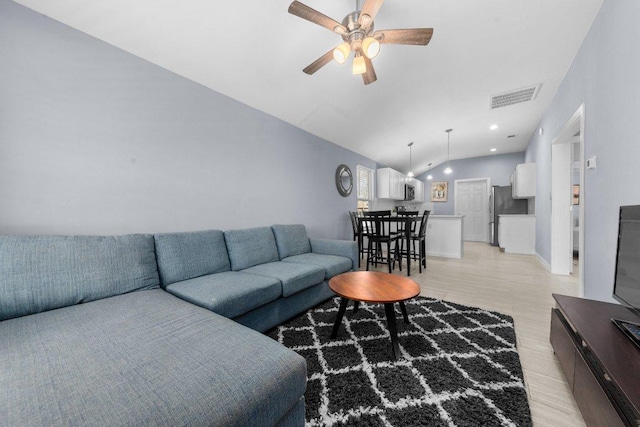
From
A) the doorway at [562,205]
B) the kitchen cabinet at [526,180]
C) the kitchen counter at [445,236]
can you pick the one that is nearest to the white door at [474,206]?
the kitchen cabinet at [526,180]

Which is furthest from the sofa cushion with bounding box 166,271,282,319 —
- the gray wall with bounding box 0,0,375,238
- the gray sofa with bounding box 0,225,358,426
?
the gray wall with bounding box 0,0,375,238

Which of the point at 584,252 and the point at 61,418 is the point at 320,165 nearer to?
the point at 584,252

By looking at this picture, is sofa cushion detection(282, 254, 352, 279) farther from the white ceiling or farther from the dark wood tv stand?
the white ceiling

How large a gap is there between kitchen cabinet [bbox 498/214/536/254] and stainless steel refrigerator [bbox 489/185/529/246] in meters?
0.68

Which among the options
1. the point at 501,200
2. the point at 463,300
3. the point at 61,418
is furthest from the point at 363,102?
the point at 501,200

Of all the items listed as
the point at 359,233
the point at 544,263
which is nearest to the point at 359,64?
the point at 359,233

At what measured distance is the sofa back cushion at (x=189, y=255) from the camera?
1.85m

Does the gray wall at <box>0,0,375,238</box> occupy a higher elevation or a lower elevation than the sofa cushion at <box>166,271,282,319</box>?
higher

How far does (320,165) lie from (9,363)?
3.71m

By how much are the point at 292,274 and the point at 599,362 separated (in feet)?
5.82

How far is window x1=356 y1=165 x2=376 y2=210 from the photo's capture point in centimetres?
543

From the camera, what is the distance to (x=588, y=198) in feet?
7.27

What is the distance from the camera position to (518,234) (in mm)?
5242

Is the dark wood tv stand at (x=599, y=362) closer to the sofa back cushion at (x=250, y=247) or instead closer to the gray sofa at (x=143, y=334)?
the gray sofa at (x=143, y=334)
